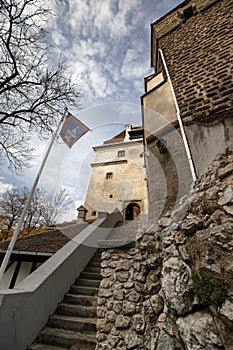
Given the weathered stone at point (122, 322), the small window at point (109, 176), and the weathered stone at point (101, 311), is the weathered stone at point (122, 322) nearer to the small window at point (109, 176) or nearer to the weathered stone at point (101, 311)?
the weathered stone at point (101, 311)

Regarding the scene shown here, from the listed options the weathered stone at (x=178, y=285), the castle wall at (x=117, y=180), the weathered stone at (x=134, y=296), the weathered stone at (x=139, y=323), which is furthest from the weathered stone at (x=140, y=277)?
the castle wall at (x=117, y=180)

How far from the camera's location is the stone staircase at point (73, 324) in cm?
212

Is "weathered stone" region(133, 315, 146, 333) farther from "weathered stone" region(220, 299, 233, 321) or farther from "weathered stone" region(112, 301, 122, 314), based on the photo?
"weathered stone" region(220, 299, 233, 321)

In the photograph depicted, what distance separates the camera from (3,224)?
14398 millimetres

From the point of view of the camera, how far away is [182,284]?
4.98 ft

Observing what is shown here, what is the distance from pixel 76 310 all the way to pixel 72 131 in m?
4.22

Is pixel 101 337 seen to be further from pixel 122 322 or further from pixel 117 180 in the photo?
pixel 117 180

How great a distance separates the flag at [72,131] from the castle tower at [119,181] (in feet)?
26.1

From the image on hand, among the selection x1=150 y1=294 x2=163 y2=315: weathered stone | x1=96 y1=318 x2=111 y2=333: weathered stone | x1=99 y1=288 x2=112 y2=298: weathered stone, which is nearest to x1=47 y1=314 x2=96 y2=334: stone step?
x1=96 y1=318 x2=111 y2=333: weathered stone

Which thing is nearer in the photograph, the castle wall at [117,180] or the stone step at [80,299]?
the stone step at [80,299]

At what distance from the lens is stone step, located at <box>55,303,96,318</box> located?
8.35 feet

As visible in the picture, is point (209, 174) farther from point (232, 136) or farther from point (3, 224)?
point (3, 224)

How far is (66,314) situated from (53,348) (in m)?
0.49

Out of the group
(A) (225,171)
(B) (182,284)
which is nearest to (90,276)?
(B) (182,284)
